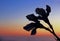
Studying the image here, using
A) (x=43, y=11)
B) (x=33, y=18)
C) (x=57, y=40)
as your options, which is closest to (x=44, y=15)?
(x=43, y=11)

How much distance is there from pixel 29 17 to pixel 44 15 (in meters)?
0.34

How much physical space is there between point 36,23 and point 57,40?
1.85 ft

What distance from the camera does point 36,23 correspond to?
2.54 metres

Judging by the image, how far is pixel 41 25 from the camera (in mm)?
2617

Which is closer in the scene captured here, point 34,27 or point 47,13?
point 34,27

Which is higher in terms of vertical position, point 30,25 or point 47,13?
point 47,13

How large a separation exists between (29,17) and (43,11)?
0.34 metres

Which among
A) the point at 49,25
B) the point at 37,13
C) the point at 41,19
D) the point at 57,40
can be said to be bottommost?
the point at 57,40

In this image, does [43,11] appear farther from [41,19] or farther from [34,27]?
[34,27]

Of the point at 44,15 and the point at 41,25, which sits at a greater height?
the point at 44,15

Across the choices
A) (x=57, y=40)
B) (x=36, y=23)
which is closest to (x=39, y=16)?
(x=36, y=23)

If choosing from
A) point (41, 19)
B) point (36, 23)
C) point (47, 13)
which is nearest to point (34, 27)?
point (36, 23)

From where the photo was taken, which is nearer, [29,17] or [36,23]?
[36,23]

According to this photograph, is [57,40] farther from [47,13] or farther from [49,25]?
[47,13]
